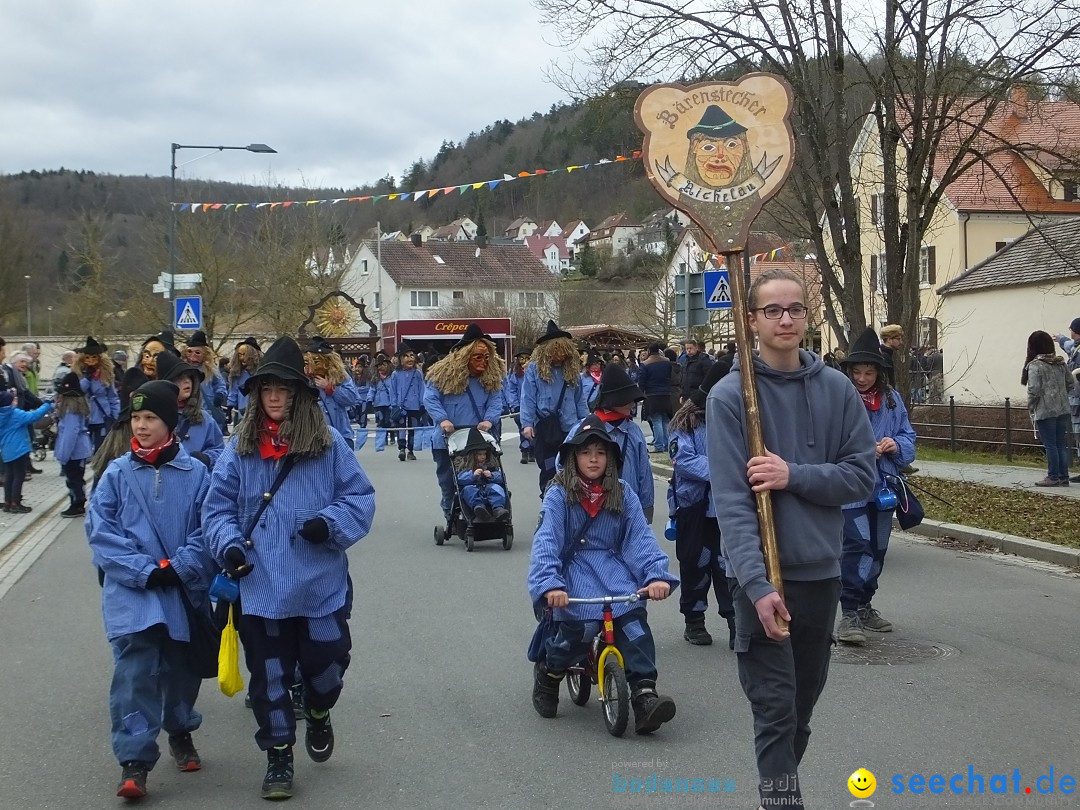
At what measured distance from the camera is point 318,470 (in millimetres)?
5105

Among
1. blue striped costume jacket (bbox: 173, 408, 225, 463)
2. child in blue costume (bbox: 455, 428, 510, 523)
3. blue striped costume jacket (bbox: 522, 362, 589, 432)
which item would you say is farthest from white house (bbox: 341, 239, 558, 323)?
blue striped costume jacket (bbox: 173, 408, 225, 463)

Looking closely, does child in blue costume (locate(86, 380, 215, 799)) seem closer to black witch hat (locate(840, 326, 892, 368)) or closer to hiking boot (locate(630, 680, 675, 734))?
hiking boot (locate(630, 680, 675, 734))

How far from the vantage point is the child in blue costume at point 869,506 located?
24.7 feet

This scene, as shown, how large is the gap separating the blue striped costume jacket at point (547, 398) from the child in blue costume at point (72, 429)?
5686mm

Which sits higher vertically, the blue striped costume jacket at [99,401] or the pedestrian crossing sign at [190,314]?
the pedestrian crossing sign at [190,314]

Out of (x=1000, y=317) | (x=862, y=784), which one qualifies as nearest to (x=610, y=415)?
(x=862, y=784)

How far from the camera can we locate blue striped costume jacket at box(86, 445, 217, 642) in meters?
5.02

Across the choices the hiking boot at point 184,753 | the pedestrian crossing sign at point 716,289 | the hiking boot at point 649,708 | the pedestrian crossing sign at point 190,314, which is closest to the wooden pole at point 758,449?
the hiking boot at point 649,708

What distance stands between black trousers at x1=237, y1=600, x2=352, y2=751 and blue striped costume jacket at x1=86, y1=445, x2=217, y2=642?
0.31 metres

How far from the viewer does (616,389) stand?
23.6 feet

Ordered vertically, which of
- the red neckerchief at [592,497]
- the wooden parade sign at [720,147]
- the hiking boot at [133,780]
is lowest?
the hiking boot at [133,780]

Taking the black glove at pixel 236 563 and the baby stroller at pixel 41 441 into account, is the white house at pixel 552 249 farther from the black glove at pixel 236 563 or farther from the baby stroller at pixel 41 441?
the black glove at pixel 236 563

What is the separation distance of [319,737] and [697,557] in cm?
308

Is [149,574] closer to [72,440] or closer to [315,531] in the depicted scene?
[315,531]
